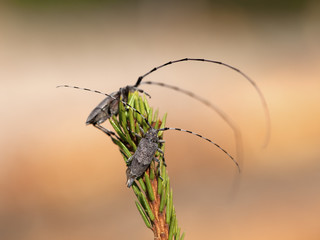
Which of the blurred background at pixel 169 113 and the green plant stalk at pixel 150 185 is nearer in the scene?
the green plant stalk at pixel 150 185

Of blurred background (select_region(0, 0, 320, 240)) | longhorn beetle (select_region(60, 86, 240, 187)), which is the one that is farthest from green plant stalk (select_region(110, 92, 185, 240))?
blurred background (select_region(0, 0, 320, 240))

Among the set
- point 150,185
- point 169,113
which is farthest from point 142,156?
point 169,113

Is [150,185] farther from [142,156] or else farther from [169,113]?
[169,113]

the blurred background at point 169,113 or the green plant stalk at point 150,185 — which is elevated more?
the blurred background at point 169,113

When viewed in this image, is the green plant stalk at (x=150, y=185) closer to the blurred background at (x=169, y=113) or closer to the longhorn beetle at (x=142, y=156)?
the longhorn beetle at (x=142, y=156)

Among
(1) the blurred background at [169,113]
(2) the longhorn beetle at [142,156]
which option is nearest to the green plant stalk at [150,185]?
Result: (2) the longhorn beetle at [142,156]

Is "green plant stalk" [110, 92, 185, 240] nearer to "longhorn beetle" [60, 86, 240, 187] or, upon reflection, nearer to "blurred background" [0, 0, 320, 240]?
"longhorn beetle" [60, 86, 240, 187]
